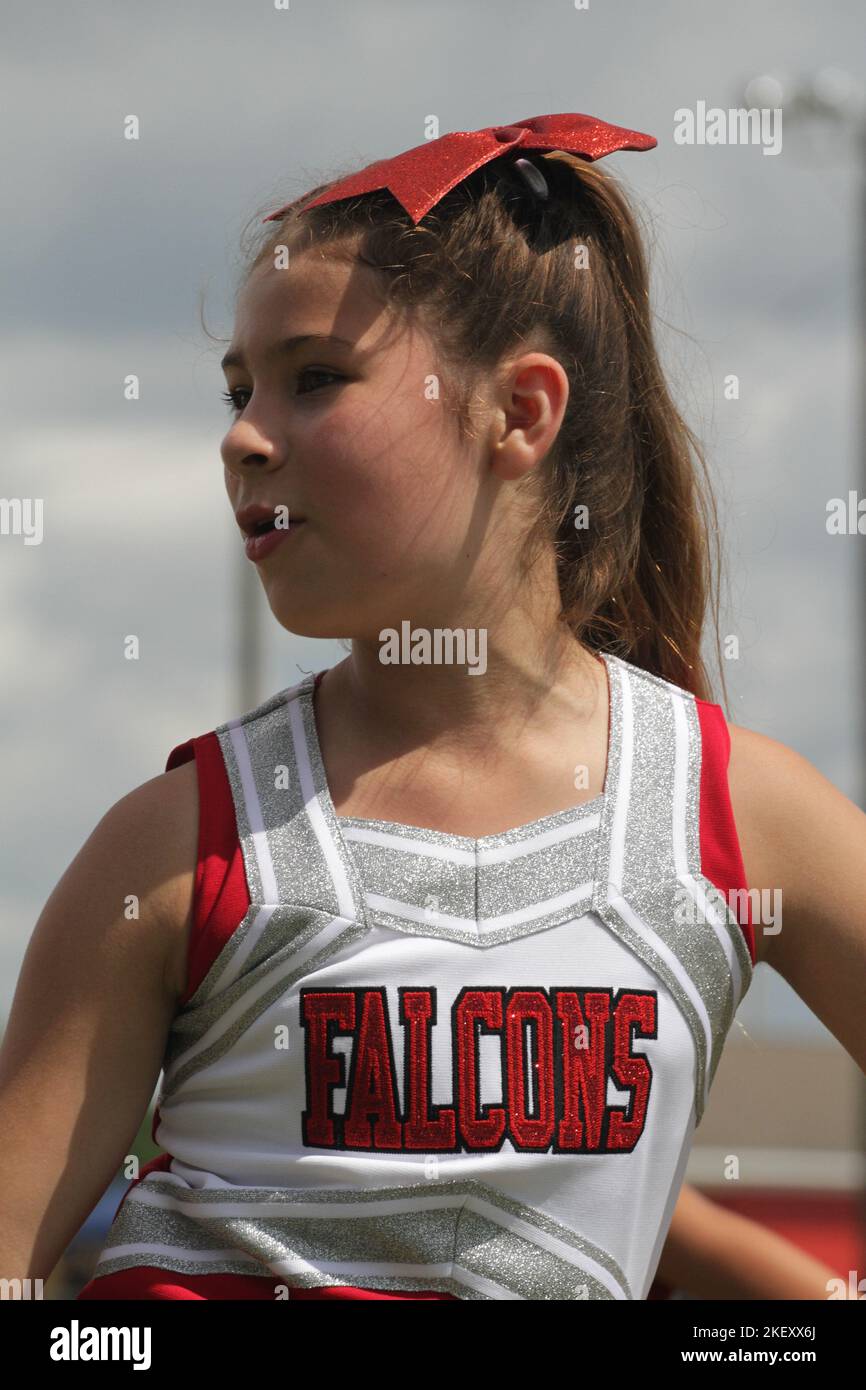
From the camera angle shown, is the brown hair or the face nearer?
the face

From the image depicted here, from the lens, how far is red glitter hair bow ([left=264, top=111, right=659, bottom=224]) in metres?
2.48

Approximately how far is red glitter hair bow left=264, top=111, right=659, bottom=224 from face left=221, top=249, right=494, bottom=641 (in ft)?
0.42

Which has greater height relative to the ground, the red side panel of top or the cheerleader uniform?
the red side panel of top

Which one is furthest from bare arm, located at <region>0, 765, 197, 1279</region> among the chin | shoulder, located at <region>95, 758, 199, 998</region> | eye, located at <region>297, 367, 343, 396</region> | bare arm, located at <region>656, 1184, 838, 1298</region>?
bare arm, located at <region>656, 1184, 838, 1298</region>

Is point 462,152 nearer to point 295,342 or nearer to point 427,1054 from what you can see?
point 295,342

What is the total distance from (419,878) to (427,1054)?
0.74 feet

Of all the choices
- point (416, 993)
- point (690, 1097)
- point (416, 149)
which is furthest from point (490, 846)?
point (416, 149)

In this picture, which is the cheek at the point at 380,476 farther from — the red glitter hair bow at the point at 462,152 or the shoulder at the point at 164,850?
the shoulder at the point at 164,850

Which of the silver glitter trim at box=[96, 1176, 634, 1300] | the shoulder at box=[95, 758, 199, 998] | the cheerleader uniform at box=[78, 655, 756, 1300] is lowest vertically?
the silver glitter trim at box=[96, 1176, 634, 1300]

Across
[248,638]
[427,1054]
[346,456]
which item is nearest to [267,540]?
[346,456]

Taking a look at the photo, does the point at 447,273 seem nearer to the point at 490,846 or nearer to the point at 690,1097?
the point at 490,846

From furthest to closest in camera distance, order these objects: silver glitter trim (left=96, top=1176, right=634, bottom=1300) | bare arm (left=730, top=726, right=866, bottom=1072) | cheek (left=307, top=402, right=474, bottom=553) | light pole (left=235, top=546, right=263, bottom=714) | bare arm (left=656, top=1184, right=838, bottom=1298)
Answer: light pole (left=235, top=546, right=263, bottom=714), bare arm (left=656, top=1184, right=838, bottom=1298), bare arm (left=730, top=726, right=866, bottom=1072), cheek (left=307, top=402, right=474, bottom=553), silver glitter trim (left=96, top=1176, right=634, bottom=1300)

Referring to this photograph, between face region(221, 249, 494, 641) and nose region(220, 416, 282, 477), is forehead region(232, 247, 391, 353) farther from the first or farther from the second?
nose region(220, 416, 282, 477)

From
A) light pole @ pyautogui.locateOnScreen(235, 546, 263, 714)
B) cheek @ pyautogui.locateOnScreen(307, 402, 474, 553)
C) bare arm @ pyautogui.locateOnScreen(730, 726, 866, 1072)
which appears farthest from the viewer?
light pole @ pyautogui.locateOnScreen(235, 546, 263, 714)
